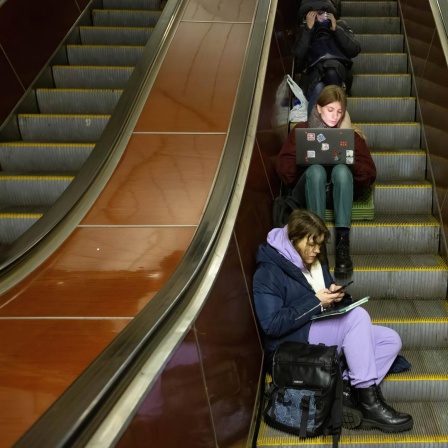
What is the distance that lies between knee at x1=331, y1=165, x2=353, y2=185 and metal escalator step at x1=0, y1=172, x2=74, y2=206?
1.64 meters

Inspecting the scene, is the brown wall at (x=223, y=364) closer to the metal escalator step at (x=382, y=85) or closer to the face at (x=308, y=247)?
the face at (x=308, y=247)

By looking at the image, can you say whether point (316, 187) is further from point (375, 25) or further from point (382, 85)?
point (375, 25)

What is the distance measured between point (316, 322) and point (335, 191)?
2.77ft

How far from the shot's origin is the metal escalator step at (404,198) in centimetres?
403

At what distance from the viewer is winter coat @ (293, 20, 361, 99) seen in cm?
466

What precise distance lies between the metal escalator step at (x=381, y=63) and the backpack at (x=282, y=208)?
208 cm

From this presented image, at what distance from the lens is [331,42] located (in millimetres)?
4742

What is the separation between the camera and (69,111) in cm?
493

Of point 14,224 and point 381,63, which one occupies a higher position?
point 381,63

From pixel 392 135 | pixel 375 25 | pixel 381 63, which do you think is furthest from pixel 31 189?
pixel 375 25

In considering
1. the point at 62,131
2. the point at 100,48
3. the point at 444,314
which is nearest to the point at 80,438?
the point at 444,314

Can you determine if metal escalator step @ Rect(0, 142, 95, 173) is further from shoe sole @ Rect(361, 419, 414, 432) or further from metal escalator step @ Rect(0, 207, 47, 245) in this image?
shoe sole @ Rect(361, 419, 414, 432)

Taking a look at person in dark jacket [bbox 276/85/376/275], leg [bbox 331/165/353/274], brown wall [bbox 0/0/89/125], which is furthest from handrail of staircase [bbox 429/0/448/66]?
brown wall [bbox 0/0/89/125]

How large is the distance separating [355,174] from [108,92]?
212 cm
